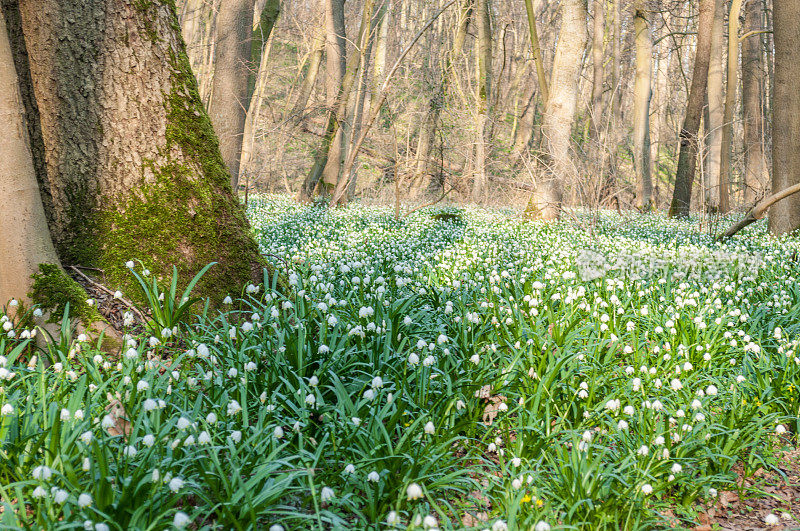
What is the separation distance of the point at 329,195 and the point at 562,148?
7.06 metres

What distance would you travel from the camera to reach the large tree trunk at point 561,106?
1173 centimetres

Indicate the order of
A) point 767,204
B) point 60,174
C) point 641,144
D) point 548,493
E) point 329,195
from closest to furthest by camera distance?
point 548,493, point 60,174, point 767,204, point 329,195, point 641,144

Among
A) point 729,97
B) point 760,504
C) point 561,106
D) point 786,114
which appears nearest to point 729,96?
point 729,97

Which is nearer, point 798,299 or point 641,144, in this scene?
point 798,299

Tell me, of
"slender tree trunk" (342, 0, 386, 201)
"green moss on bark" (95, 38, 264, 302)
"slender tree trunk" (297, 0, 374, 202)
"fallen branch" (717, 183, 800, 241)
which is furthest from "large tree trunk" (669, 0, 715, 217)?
"green moss on bark" (95, 38, 264, 302)

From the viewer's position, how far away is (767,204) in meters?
8.10

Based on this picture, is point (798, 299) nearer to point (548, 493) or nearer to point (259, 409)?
point (548, 493)

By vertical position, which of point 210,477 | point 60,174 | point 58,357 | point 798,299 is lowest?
point 798,299

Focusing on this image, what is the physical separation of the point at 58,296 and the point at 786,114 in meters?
11.1

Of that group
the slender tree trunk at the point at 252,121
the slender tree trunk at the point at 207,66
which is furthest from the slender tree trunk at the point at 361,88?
the slender tree trunk at the point at 207,66

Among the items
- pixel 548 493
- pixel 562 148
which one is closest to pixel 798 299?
pixel 548 493

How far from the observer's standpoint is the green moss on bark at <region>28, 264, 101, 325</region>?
3510mm

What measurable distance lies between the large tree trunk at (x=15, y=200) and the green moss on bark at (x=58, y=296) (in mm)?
48

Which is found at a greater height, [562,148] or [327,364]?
[562,148]
